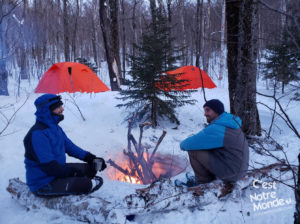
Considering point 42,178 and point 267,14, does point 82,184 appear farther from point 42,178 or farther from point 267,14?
point 267,14

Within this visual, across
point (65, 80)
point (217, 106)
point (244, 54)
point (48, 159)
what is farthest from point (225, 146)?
point (65, 80)

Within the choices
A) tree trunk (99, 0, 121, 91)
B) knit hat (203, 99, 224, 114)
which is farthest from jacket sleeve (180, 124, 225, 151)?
tree trunk (99, 0, 121, 91)

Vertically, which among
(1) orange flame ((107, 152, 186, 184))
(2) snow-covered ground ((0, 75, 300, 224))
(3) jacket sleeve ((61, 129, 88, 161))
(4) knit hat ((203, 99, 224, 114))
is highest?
(4) knit hat ((203, 99, 224, 114))

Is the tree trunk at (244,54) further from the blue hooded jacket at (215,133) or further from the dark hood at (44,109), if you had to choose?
the dark hood at (44,109)

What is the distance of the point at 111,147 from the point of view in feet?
15.3

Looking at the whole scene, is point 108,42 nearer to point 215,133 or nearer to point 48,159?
point 48,159

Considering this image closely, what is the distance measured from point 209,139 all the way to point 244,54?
2.37 meters

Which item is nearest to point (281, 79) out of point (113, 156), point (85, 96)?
point (113, 156)

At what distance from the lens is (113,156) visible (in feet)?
14.3

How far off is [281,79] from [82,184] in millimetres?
2478

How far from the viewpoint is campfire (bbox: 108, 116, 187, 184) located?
379 centimetres

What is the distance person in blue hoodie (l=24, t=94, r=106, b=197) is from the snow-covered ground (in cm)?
29

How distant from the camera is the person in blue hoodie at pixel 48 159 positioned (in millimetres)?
2258

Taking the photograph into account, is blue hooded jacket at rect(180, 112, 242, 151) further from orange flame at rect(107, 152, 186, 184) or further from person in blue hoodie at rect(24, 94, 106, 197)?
orange flame at rect(107, 152, 186, 184)
